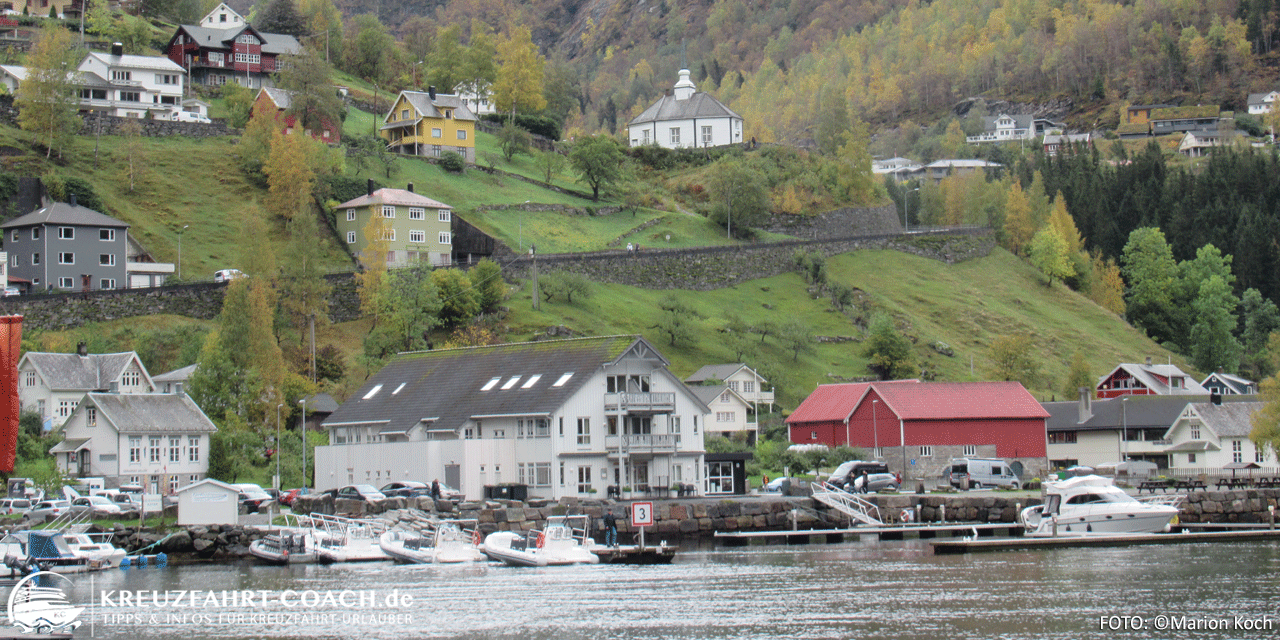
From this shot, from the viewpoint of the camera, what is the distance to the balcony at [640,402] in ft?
179

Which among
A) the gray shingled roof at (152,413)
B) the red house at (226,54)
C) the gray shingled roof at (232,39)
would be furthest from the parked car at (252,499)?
the gray shingled roof at (232,39)

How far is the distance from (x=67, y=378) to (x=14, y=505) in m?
18.5

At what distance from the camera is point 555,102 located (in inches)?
5807

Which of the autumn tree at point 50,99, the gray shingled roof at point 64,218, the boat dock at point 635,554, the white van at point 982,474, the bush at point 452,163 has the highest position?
the autumn tree at point 50,99

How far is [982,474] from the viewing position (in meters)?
63.3

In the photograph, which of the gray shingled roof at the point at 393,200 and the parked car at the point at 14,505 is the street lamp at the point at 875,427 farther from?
the parked car at the point at 14,505

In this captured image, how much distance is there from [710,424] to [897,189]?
96.0 meters

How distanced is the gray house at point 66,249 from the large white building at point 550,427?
3025 centimetres

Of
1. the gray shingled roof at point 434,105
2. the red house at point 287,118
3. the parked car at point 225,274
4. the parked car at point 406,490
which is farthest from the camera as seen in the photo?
the gray shingled roof at point 434,105

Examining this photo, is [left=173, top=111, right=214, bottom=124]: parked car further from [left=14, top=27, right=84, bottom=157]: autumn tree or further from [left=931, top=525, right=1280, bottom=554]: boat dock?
[left=931, top=525, right=1280, bottom=554]: boat dock

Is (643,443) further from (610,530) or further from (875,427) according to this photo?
(875,427)

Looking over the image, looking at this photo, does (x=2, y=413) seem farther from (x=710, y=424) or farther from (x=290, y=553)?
(x=710, y=424)

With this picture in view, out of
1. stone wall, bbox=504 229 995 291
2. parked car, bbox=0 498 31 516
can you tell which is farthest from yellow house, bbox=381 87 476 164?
parked car, bbox=0 498 31 516

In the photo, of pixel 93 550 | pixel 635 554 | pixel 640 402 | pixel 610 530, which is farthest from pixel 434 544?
pixel 640 402
